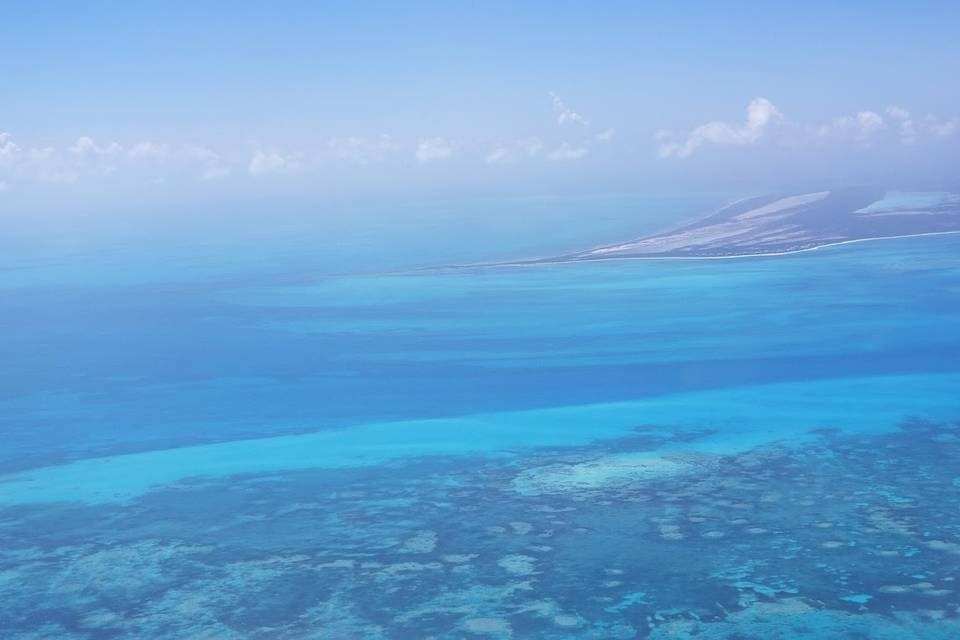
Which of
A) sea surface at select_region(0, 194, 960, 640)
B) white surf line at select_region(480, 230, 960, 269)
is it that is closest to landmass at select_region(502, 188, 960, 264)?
white surf line at select_region(480, 230, 960, 269)

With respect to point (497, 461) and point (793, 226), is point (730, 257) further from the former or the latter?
point (497, 461)

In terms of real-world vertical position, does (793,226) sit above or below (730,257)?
above

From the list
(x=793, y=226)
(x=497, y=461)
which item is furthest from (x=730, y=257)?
(x=497, y=461)

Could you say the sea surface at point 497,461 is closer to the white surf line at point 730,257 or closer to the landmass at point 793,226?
the white surf line at point 730,257

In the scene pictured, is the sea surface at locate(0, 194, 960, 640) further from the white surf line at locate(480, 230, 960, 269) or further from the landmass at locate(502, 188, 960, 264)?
the landmass at locate(502, 188, 960, 264)

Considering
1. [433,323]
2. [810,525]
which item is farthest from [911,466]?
[433,323]

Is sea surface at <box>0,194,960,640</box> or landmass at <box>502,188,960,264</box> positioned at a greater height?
landmass at <box>502,188,960,264</box>

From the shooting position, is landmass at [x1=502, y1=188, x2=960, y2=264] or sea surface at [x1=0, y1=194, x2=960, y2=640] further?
landmass at [x1=502, y1=188, x2=960, y2=264]
